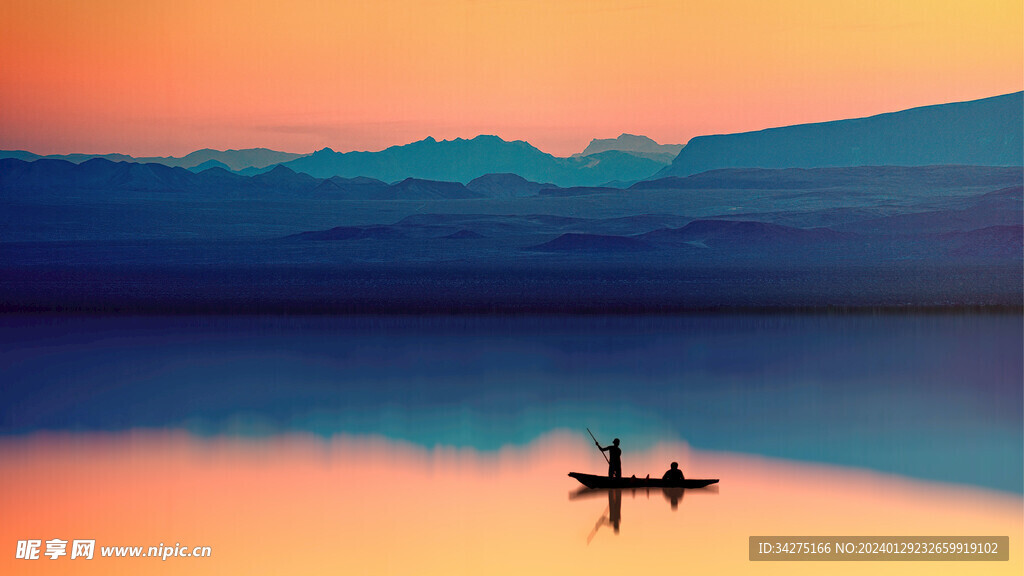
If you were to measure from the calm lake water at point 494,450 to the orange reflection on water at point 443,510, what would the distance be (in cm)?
5

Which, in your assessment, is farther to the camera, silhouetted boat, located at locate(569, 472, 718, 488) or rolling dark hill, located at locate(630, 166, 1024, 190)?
rolling dark hill, located at locate(630, 166, 1024, 190)

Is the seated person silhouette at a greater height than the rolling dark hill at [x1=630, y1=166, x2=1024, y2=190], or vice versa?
the rolling dark hill at [x1=630, y1=166, x2=1024, y2=190]

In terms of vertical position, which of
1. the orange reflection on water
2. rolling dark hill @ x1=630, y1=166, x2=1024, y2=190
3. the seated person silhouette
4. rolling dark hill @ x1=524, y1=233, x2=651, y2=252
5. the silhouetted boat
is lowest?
the orange reflection on water

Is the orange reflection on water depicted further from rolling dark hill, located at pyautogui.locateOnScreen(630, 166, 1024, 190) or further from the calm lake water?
rolling dark hill, located at pyautogui.locateOnScreen(630, 166, 1024, 190)

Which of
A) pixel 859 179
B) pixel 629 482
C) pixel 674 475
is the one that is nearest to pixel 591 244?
pixel 859 179

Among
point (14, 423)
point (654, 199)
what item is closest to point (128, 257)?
point (654, 199)

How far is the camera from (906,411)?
22.2m

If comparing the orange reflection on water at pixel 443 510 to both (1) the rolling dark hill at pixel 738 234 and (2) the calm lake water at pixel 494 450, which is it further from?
(1) the rolling dark hill at pixel 738 234

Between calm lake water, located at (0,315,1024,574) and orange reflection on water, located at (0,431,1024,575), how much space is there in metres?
0.05

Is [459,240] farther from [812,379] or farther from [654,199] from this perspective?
[812,379]

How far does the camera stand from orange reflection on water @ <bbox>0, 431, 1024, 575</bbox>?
12.2m

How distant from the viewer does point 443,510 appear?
1435cm

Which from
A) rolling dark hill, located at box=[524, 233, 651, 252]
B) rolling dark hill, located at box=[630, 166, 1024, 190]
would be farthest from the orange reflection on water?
rolling dark hill, located at box=[630, 166, 1024, 190]

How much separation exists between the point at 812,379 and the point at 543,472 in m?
12.7
